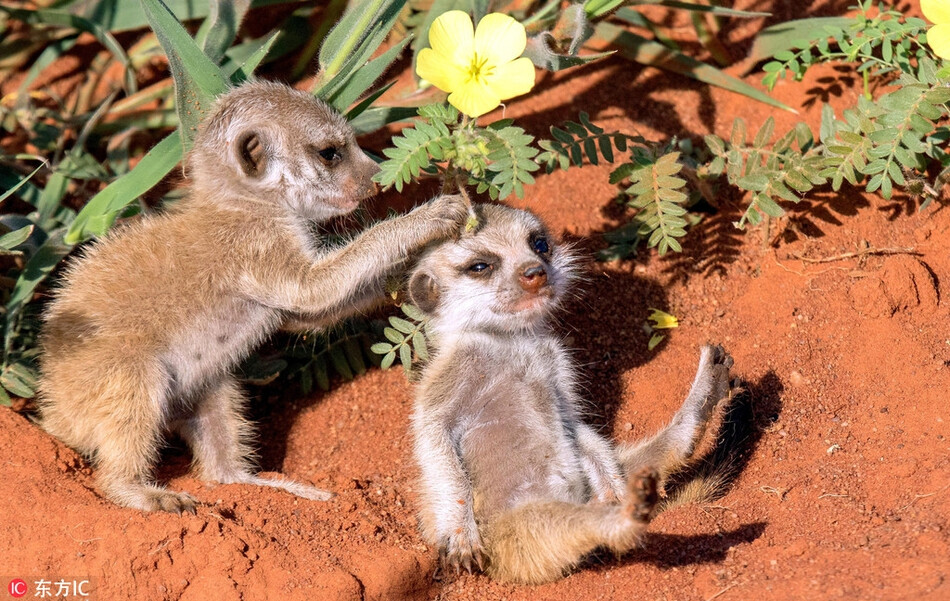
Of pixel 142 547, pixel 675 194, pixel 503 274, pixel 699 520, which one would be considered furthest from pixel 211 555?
pixel 675 194

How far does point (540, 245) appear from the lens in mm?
4168

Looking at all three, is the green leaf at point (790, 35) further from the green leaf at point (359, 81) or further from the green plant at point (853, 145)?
the green leaf at point (359, 81)

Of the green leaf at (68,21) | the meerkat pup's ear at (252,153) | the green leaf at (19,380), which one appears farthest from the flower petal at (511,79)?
the green leaf at (68,21)

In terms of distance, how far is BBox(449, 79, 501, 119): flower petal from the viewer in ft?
11.7

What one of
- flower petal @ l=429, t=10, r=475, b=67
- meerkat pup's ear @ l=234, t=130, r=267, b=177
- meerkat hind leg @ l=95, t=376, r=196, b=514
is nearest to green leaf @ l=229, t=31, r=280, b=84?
meerkat pup's ear @ l=234, t=130, r=267, b=177

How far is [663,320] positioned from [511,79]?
1.56m

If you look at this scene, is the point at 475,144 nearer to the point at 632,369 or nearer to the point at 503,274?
the point at 503,274

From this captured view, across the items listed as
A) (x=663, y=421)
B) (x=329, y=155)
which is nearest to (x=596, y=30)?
(x=329, y=155)

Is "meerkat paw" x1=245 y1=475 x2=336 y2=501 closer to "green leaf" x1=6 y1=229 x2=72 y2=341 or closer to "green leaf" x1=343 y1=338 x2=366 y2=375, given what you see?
"green leaf" x1=343 y1=338 x2=366 y2=375

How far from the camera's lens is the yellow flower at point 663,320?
182 inches

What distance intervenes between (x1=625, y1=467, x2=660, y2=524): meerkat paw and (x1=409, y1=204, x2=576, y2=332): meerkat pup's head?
1.04 m

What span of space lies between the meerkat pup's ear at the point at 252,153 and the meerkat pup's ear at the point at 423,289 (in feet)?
2.85

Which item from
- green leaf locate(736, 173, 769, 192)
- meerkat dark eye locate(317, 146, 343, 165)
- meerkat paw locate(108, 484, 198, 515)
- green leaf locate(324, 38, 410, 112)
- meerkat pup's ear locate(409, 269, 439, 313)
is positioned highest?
green leaf locate(324, 38, 410, 112)

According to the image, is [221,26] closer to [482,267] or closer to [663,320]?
[482,267]
